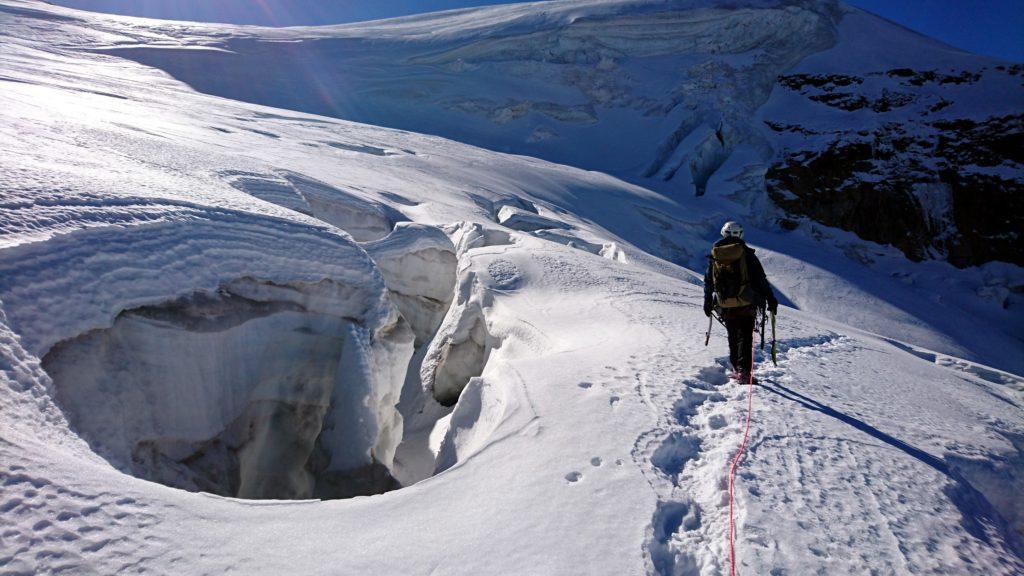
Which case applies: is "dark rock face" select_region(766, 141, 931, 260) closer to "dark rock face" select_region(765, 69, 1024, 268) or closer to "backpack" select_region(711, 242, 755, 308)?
"dark rock face" select_region(765, 69, 1024, 268)

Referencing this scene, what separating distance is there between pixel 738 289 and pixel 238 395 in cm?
362

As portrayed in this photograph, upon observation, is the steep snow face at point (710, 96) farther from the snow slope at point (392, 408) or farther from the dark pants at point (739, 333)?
the dark pants at point (739, 333)

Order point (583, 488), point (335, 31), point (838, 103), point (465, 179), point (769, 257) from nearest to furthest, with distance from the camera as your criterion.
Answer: point (583, 488)
point (465, 179)
point (769, 257)
point (838, 103)
point (335, 31)

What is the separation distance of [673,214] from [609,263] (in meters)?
8.71

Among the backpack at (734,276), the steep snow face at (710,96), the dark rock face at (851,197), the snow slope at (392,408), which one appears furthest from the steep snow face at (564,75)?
the backpack at (734,276)

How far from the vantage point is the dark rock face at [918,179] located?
61.3ft

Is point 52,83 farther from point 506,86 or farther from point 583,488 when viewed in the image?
point 506,86

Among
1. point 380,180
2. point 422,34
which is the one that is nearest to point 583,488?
point 380,180

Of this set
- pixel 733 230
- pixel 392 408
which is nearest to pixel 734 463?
pixel 733 230

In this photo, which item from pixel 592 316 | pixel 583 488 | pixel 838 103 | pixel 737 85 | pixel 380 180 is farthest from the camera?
pixel 737 85

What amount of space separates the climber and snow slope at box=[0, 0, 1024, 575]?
0.30m

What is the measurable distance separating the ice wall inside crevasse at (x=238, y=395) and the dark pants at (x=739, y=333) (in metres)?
2.69

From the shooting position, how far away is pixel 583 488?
2.49 meters

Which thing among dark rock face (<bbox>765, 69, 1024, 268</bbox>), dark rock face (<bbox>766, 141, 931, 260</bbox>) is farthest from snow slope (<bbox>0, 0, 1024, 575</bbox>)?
dark rock face (<bbox>765, 69, 1024, 268</bbox>)
